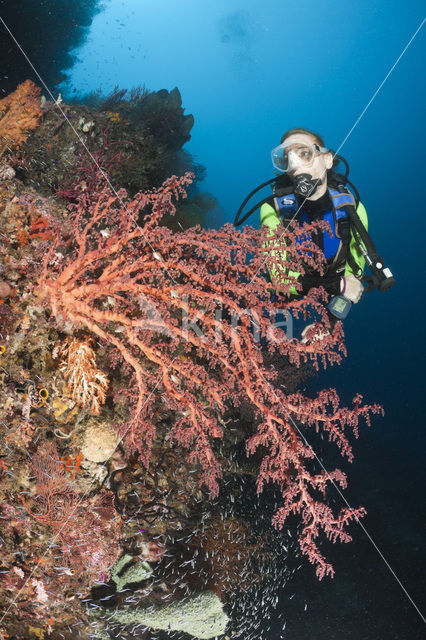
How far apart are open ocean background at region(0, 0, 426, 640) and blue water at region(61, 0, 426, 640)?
1.07 ft

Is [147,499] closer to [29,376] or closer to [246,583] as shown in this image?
[29,376]

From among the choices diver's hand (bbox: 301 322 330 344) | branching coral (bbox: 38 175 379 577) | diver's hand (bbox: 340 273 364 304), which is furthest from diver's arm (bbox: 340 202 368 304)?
branching coral (bbox: 38 175 379 577)

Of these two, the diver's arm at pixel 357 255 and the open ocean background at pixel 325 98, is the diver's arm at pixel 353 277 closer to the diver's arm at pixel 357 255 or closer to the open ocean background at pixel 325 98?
the diver's arm at pixel 357 255

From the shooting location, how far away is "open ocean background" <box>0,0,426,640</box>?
5352 cm

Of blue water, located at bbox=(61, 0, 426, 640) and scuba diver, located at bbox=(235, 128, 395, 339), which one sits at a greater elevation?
blue water, located at bbox=(61, 0, 426, 640)

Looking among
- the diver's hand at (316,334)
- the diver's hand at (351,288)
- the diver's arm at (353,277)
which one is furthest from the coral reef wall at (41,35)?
the diver's hand at (316,334)

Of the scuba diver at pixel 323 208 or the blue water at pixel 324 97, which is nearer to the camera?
the scuba diver at pixel 323 208

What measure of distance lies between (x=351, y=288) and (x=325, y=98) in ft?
444

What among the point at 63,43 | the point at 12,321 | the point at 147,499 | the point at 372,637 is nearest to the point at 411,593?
the point at 372,637

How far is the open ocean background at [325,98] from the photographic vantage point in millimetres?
53519

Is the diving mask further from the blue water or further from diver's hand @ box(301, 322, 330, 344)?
the blue water

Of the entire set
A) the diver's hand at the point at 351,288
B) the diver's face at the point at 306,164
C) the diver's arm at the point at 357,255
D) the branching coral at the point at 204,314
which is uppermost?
the diver's face at the point at 306,164

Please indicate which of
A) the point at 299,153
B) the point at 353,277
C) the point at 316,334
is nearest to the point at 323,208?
the point at 299,153

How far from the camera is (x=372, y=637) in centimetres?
745
